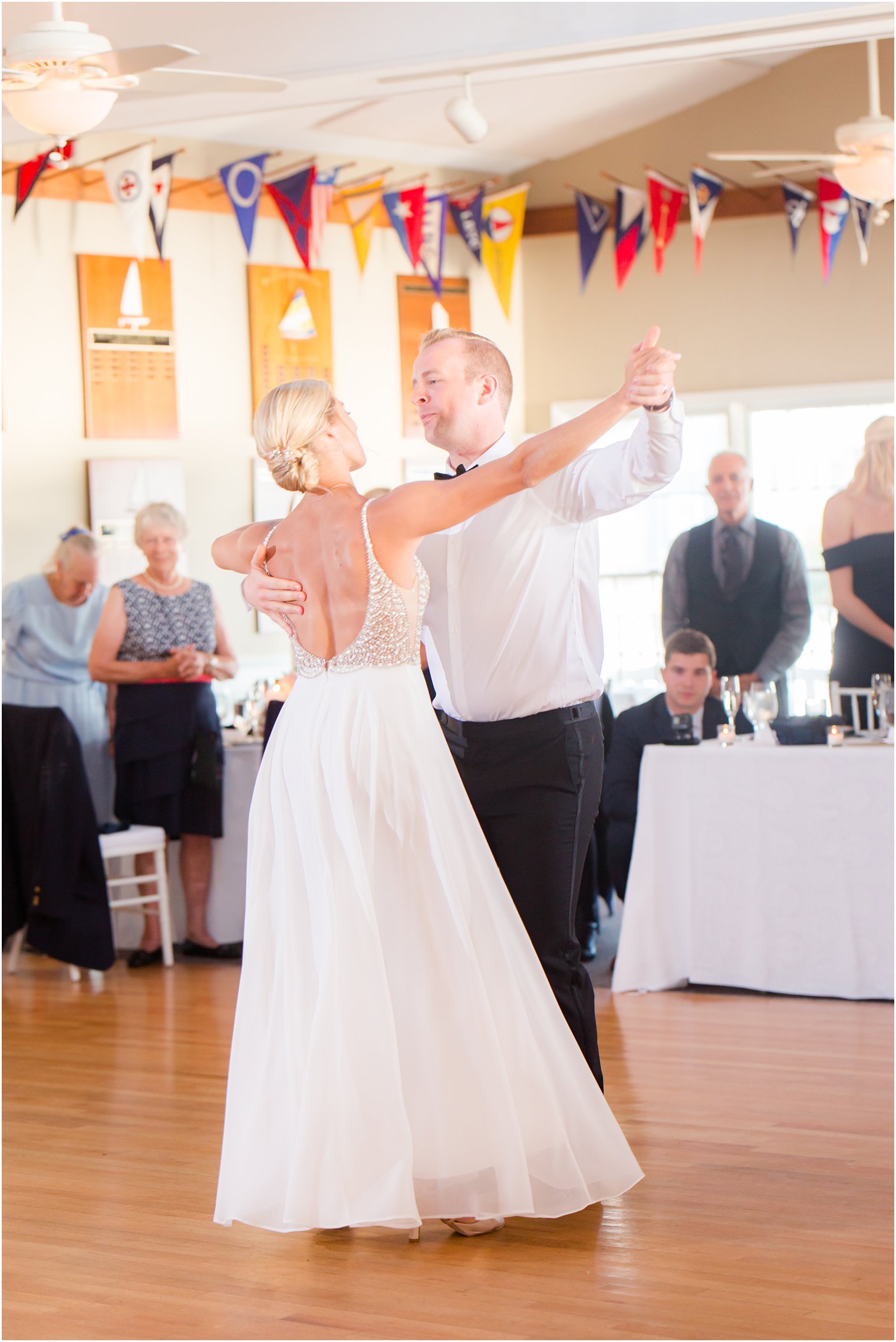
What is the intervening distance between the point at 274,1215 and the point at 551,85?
23.2 ft

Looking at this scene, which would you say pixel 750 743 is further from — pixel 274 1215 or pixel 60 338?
pixel 60 338

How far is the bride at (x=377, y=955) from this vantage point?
266 centimetres

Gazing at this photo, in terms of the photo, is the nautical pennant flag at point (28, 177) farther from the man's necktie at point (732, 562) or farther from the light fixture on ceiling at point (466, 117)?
the man's necktie at point (732, 562)

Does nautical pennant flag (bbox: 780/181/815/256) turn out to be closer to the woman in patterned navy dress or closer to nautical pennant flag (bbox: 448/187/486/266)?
nautical pennant flag (bbox: 448/187/486/266)

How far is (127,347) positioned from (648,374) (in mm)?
5571

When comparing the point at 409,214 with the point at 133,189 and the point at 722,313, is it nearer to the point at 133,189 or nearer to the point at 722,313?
the point at 133,189

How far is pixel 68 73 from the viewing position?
400 centimetres

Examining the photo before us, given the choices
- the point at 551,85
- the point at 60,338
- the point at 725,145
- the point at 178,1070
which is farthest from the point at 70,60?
the point at 725,145

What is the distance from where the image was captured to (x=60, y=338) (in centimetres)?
741

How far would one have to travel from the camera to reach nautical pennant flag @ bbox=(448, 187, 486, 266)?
8984 mm

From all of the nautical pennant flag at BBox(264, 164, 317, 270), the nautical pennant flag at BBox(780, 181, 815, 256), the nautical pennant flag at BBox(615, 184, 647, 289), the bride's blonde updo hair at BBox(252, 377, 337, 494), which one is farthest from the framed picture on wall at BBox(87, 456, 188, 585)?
the bride's blonde updo hair at BBox(252, 377, 337, 494)

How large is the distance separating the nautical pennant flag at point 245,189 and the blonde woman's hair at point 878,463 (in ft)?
11.9

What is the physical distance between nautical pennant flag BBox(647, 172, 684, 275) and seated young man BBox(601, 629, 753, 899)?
4.15m

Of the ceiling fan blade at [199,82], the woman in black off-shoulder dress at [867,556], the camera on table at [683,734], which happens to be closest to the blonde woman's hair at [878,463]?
the woman in black off-shoulder dress at [867,556]
